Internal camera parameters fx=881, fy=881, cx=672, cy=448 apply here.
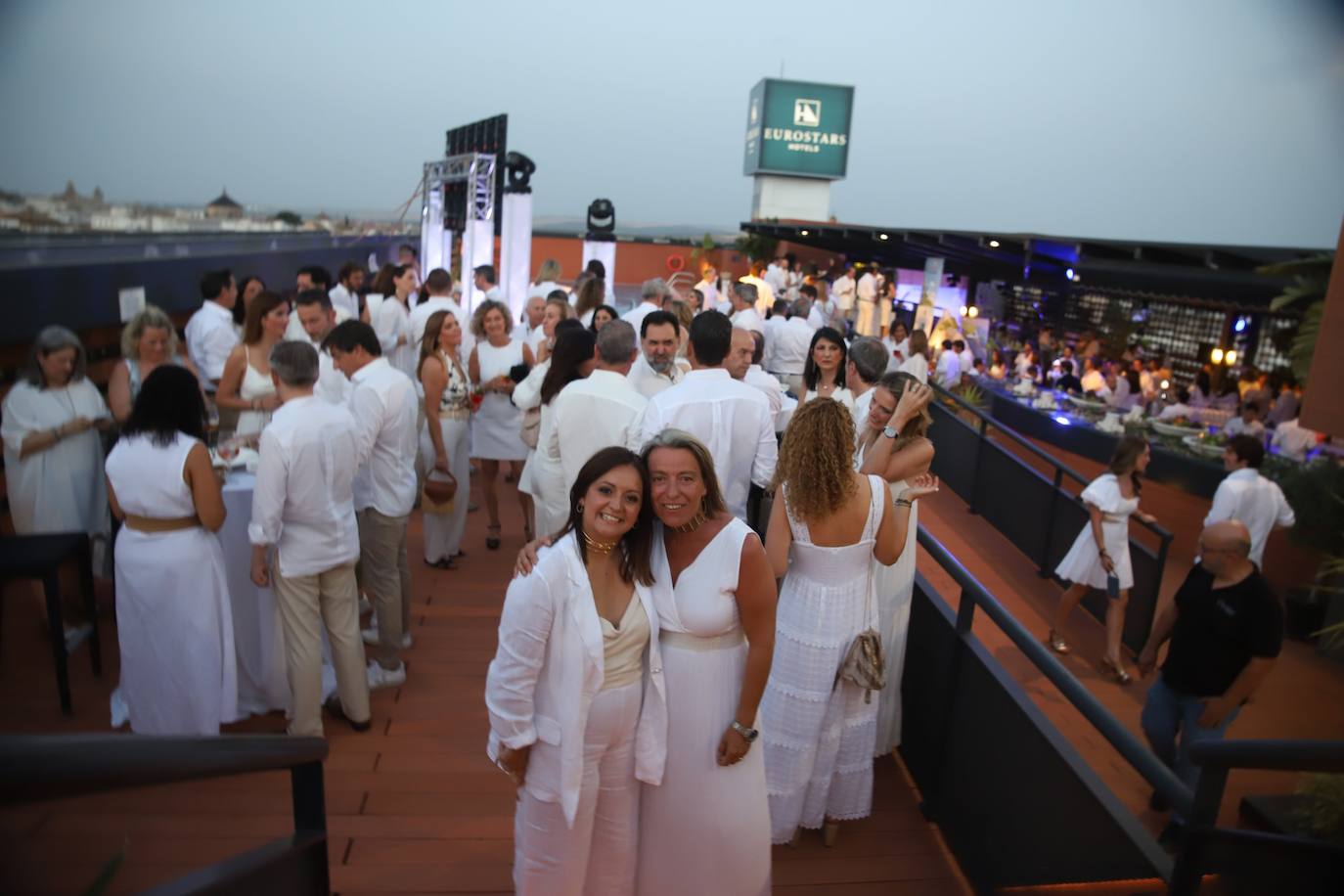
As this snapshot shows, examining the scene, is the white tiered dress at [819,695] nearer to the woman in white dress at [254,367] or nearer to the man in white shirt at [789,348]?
the woman in white dress at [254,367]

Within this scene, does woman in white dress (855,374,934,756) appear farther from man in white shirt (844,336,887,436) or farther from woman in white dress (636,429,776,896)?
Answer: woman in white dress (636,429,776,896)

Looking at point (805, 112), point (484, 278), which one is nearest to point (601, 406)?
point (484, 278)

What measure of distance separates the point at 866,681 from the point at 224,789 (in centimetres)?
225

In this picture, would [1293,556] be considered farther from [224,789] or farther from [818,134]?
[818,134]

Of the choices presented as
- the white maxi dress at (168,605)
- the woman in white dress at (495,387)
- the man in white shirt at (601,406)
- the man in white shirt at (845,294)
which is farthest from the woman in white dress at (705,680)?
the man in white shirt at (845,294)

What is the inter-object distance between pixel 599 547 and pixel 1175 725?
3276 mm

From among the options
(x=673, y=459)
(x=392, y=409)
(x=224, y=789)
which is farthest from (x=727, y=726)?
(x=392, y=409)

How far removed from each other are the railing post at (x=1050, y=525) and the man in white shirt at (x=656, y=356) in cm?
404

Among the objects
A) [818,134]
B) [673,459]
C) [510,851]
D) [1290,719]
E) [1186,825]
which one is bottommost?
[1290,719]

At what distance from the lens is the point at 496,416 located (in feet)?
20.6

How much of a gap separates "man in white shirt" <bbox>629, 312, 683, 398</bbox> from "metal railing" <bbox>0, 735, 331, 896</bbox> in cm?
302

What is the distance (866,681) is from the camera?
10.5 ft

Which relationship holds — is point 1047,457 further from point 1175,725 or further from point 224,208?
point 224,208

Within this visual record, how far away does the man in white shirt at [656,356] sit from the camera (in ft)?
15.6
